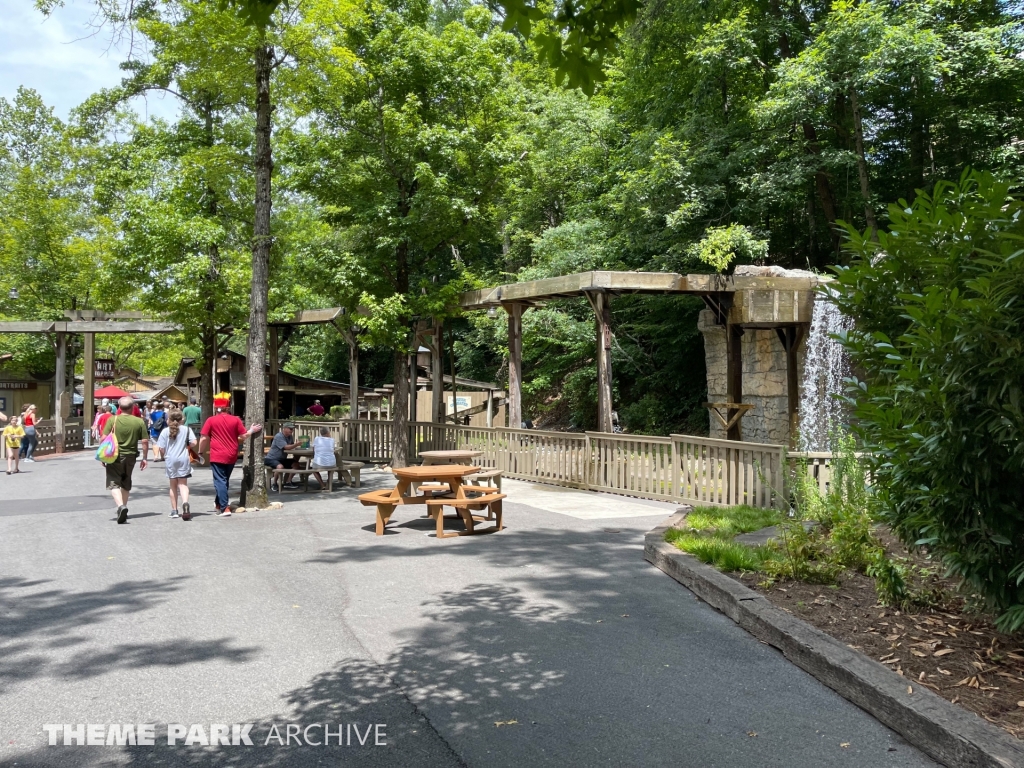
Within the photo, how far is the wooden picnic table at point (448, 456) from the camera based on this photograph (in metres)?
12.4

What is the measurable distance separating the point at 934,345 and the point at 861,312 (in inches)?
50.8

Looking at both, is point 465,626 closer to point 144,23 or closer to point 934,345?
point 934,345

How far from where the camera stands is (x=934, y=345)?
4.12m

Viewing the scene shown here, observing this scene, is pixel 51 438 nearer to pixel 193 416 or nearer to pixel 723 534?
pixel 193 416

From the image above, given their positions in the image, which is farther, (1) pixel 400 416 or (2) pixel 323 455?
(1) pixel 400 416

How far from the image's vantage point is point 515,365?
15914 mm

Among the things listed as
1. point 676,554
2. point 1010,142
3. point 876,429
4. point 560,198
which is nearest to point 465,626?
point 676,554

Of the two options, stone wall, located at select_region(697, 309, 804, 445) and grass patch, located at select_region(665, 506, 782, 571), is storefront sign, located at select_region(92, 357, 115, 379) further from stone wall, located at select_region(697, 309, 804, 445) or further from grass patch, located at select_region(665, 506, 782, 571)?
grass patch, located at select_region(665, 506, 782, 571)

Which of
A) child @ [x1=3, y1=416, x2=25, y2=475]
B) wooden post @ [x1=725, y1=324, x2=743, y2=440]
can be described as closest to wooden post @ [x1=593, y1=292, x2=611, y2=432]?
wooden post @ [x1=725, y1=324, x2=743, y2=440]

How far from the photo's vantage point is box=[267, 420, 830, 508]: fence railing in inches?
404

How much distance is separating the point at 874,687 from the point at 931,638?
Result: 982 millimetres

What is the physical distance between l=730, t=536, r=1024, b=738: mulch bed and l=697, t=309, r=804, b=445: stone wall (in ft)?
36.5

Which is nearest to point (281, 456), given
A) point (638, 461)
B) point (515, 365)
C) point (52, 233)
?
point (515, 365)

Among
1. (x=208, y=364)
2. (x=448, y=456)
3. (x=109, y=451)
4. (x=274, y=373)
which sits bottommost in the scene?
(x=448, y=456)
